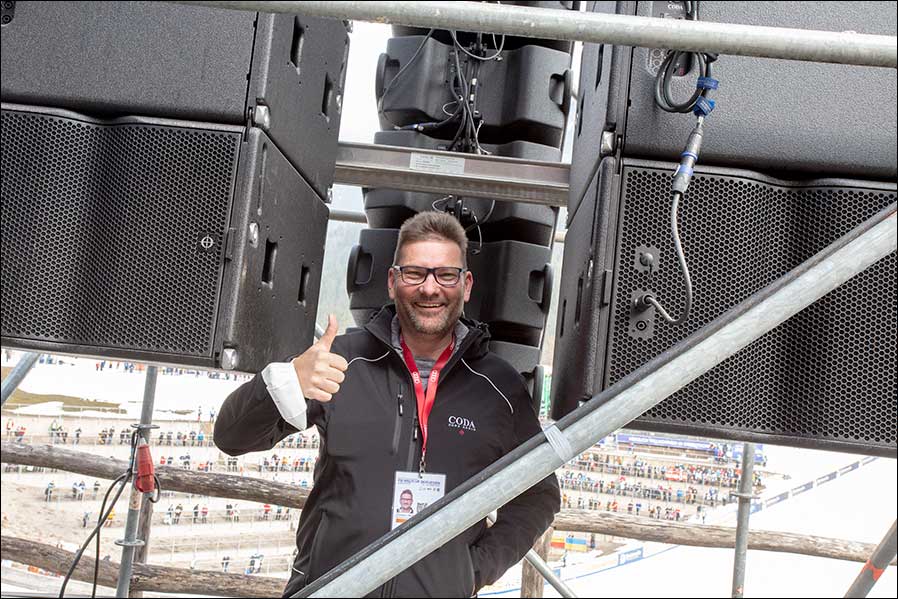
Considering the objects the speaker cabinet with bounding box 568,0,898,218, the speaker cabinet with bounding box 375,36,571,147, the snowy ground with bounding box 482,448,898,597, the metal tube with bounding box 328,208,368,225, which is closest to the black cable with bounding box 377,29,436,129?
the speaker cabinet with bounding box 375,36,571,147

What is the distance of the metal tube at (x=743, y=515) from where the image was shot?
8.51 ft

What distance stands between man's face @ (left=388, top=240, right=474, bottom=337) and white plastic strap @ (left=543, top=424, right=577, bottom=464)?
615 millimetres

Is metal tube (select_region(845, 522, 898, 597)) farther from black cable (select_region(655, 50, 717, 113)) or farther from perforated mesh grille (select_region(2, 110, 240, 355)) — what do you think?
perforated mesh grille (select_region(2, 110, 240, 355))

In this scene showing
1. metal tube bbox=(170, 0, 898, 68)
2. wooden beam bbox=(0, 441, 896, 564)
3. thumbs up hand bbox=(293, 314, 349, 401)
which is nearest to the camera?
metal tube bbox=(170, 0, 898, 68)

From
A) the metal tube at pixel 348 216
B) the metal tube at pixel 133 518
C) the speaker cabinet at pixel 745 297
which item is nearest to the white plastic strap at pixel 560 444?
the speaker cabinet at pixel 745 297

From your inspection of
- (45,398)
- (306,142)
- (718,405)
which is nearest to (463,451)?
(718,405)

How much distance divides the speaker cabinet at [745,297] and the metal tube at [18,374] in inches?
98.1

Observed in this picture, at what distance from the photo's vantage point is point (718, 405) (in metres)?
1.03

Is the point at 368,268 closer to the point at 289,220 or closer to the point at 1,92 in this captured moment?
the point at 289,220

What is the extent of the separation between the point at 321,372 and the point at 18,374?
7.94 feet

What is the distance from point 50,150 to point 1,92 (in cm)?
11

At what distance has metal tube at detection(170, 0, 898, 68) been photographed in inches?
28.2

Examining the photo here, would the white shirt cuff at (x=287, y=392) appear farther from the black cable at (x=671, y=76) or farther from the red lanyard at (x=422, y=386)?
the black cable at (x=671, y=76)

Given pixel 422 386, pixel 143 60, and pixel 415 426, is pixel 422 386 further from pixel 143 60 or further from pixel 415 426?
pixel 143 60
